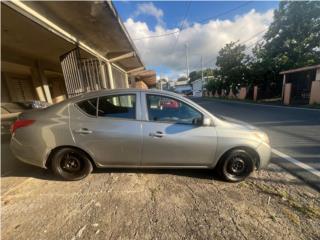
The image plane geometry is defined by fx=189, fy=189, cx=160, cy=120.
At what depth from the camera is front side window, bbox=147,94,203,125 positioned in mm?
3031

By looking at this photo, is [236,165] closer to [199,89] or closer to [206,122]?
[206,122]

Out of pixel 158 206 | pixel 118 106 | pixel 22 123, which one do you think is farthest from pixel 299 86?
pixel 22 123

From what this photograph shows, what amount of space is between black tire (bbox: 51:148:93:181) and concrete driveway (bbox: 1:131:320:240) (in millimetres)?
144

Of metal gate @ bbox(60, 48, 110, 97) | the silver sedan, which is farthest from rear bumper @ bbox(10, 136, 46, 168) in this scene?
metal gate @ bbox(60, 48, 110, 97)

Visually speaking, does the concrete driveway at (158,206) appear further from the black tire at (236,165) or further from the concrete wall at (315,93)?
the concrete wall at (315,93)

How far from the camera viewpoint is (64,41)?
6027 mm

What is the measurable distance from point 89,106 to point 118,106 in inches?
18.3

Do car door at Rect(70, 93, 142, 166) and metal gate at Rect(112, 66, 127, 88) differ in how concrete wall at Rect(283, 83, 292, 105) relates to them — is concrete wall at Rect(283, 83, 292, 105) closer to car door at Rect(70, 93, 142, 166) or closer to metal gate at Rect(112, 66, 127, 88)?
metal gate at Rect(112, 66, 127, 88)

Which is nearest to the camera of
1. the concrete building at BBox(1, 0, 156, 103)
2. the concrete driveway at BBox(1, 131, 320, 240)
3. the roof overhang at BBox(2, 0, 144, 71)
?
the concrete driveway at BBox(1, 131, 320, 240)

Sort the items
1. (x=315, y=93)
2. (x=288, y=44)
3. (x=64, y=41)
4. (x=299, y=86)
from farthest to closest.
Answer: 1. (x=288, y=44)
2. (x=299, y=86)
3. (x=315, y=93)
4. (x=64, y=41)

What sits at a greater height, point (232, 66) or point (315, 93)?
point (232, 66)

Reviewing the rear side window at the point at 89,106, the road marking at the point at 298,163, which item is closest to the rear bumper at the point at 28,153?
the rear side window at the point at 89,106

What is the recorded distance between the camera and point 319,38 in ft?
69.1

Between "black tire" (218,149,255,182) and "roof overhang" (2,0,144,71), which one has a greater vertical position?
"roof overhang" (2,0,144,71)
